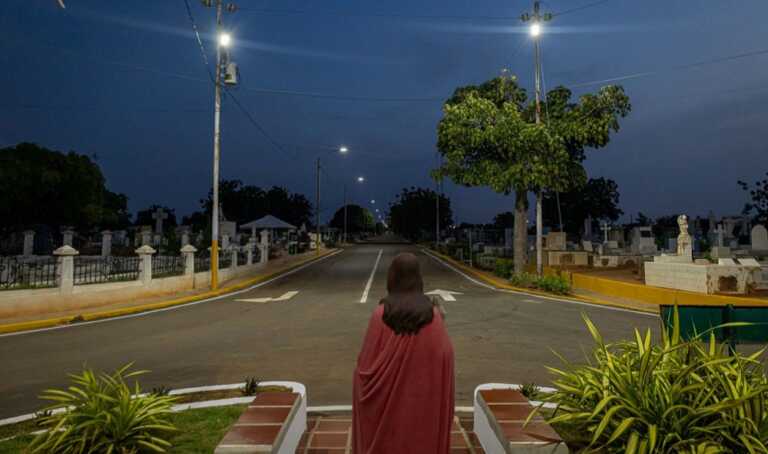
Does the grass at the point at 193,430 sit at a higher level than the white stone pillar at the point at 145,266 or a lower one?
lower

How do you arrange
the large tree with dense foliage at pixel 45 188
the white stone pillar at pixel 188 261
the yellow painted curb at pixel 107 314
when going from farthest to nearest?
1. the large tree with dense foliage at pixel 45 188
2. the white stone pillar at pixel 188 261
3. the yellow painted curb at pixel 107 314

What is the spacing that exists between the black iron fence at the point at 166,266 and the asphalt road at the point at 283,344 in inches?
117

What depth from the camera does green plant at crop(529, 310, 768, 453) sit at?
9.46ft

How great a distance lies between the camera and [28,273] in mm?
12125

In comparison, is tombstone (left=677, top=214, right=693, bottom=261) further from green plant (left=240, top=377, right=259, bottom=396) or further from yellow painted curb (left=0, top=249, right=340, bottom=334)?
yellow painted curb (left=0, top=249, right=340, bottom=334)

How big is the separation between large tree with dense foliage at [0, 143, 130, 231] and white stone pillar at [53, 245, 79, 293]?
2105cm

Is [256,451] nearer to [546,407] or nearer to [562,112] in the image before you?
[546,407]

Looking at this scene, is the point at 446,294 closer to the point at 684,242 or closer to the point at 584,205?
the point at 684,242

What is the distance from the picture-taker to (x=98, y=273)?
14.1 m

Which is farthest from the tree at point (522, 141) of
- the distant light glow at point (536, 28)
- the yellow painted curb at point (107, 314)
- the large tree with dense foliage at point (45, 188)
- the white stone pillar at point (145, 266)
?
the large tree with dense foliage at point (45, 188)

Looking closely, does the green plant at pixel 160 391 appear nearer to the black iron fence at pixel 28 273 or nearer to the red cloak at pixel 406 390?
the red cloak at pixel 406 390

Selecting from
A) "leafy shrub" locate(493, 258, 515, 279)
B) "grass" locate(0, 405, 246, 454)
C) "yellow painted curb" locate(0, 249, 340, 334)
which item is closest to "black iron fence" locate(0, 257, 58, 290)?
"yellow painted curb" locate(0, 249, 340, 334)

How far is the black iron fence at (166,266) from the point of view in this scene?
15.5m

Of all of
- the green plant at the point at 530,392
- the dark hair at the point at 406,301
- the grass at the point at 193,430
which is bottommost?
the grass at the point at 193,430
